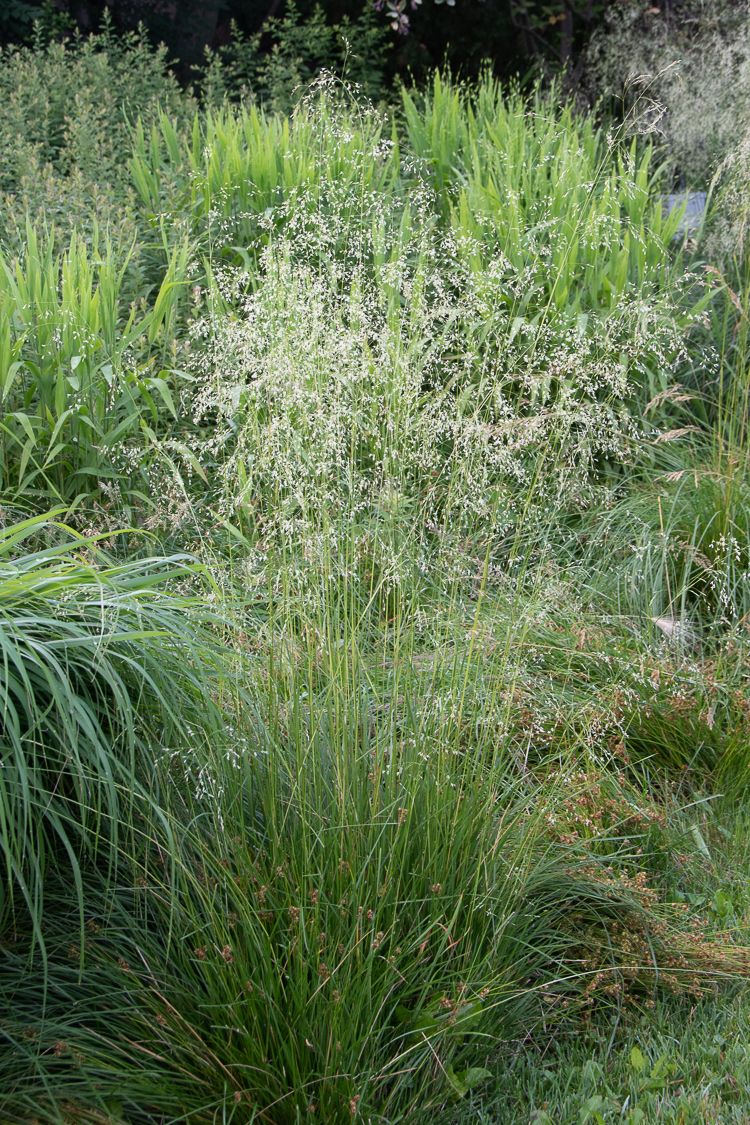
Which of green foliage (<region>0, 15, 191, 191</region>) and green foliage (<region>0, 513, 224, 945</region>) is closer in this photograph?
green foliage (<region>0, 513, 224, 945</region>)

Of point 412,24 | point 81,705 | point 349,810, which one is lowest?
point 349,810

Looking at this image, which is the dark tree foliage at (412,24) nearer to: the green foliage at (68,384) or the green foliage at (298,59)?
the green foliage at (298,59)

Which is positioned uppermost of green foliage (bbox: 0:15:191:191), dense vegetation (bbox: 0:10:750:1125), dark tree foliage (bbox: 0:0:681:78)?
dark tree foliage (bbox: 0:0:681:78)

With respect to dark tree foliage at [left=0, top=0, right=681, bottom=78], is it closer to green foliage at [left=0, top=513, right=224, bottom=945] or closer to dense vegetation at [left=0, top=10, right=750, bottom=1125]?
dense vegetation at [left=0, top=10, right=750, bottom=1125]

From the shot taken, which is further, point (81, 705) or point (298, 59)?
point (298, 59)

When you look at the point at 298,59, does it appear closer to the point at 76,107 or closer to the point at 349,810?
the point at 76,107

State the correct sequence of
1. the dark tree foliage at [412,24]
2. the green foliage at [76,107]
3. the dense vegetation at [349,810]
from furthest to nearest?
the dark tree foliage at [412,24]
the green foliage at [76,107]
the dense vegetation at [349,810]

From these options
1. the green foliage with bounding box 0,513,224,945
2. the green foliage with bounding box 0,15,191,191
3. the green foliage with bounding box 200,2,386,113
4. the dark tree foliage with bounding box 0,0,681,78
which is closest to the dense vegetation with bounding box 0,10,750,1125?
the green foliage with bounding box 0,513,224,945

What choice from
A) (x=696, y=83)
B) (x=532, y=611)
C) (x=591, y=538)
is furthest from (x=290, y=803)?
(x=696, y=83)

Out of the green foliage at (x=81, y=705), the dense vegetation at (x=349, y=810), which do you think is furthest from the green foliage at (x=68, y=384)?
the green foliage at (x=81, y=705)

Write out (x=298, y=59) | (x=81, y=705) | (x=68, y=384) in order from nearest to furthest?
(x=81, y=705) < (x=68, y=384) < (x=298, y=59)

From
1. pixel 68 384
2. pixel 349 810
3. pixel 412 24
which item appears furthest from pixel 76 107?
pixel 349 810

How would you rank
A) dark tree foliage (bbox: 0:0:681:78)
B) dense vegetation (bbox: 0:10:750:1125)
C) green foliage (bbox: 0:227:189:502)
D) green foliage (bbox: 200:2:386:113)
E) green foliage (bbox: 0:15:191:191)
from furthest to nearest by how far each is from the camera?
1. dark tree foliage (bbox: 0:0:681:78)
2. green foliage (bbox: 200:2:386:113)
3. green foliage (bbox: 0:15:191:191)
4. green foliage (bbox: 0:227:189:502)
5. dense vegetation (bbox: 0:10:750:1125)

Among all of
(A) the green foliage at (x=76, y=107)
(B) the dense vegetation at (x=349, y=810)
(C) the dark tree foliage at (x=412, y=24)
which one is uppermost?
(C) the dark tree foliage at (x=412, y=24)
